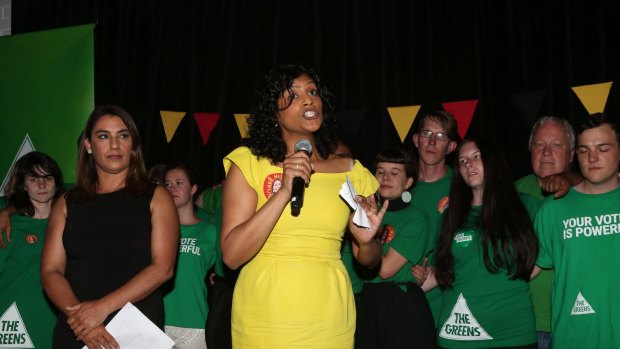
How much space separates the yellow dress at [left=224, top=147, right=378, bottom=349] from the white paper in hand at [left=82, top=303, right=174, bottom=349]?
0.44 metres

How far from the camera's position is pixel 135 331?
2324mm

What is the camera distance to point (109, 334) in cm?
231

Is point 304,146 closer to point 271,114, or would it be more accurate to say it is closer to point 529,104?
point 271,114

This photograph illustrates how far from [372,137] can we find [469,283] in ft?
8.32

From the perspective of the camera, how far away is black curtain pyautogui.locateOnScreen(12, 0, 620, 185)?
15.4ft

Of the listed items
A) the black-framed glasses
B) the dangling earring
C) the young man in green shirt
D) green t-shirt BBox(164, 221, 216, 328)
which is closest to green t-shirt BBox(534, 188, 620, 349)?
the young man in green shirt

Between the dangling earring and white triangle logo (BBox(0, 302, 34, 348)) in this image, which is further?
the dangling earring

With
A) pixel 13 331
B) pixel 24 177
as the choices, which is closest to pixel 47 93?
pixel 24 177

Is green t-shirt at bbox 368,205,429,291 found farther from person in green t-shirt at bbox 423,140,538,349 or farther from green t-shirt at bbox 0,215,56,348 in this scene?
green t-shirt at bbox 0,215,56,348

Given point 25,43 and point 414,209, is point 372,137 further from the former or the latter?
point 25,43

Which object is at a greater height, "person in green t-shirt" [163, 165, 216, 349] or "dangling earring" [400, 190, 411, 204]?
"dangling earring" [400, 190, 411, 204]

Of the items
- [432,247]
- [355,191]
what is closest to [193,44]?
[432,247]

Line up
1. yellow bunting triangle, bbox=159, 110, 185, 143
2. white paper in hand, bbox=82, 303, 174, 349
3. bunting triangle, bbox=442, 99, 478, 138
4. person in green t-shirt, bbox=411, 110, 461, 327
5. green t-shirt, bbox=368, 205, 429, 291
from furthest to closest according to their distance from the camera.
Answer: yellow bunting triangle, bbox=159, 110, 185, 143
bunting triangle, bbox=442, 99, 478, 138
person in green t-shirt, bbox=411, 110, 461, 327
green t-shirt, bbox=368, 205, 429, 291
white paper in hand, bbox=82, 303, 174, 349

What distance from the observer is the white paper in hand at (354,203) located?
195 centimetres
